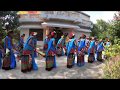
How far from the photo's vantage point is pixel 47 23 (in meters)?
8.22

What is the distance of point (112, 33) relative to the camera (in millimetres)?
8609

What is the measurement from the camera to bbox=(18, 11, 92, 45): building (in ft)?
24.5

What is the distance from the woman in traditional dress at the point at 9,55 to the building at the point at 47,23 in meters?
0.46

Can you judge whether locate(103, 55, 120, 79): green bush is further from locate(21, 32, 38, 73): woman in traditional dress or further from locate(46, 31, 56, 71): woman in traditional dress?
locate(21, 32, 38, 73): woman in traditional dress

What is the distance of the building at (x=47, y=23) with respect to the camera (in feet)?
24.5

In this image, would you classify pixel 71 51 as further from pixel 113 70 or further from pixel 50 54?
pixel 113 70

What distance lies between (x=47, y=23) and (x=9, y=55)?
1892 millimetres

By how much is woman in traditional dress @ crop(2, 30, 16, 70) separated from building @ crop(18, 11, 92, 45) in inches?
18.2

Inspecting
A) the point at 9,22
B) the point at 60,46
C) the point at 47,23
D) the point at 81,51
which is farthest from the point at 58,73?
the point at 60,46

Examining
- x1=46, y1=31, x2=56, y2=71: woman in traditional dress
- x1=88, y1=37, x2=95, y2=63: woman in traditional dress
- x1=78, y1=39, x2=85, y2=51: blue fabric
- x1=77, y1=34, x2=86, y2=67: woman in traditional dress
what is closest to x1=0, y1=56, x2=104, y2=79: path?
x1=46, y1=31, x2=56, y2=71: woman in traditional dress
